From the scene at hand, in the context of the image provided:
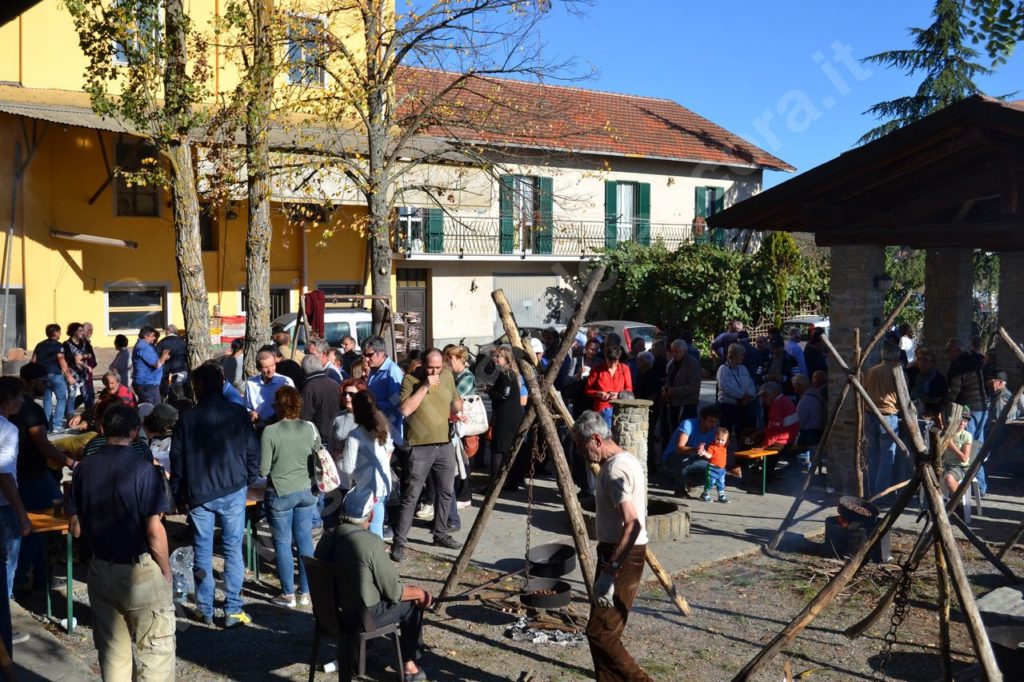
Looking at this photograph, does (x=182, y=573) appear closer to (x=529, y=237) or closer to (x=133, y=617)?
(x=133, y=617)

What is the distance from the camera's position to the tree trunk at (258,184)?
12.9 metres

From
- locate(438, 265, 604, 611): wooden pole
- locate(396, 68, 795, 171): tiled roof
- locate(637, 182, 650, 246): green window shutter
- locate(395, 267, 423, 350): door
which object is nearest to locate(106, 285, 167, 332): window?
locate(396, 68, 795, 171): tiled roof

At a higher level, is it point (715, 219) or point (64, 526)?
point (715, 219)

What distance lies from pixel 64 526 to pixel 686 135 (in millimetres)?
32993

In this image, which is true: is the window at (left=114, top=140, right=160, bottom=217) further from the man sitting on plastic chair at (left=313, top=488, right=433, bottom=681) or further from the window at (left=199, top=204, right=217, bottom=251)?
the man sitting on plastic chair at (left=313, top=488, right=433, bottom=681)

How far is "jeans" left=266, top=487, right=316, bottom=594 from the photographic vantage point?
764 centimetres

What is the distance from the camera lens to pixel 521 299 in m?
34.4

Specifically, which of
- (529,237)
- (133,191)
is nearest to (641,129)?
(529,237)

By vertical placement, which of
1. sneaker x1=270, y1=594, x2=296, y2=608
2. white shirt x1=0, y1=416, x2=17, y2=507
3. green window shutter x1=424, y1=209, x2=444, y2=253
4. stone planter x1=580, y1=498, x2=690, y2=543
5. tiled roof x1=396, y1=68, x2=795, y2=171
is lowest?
sneaker x1=270, y1=594, x2=296, y2=608

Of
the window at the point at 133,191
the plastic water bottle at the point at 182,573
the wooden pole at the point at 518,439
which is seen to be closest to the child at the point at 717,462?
the wooden pole at the point at 518,439

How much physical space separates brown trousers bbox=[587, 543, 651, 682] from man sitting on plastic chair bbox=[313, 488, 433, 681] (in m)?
1.14

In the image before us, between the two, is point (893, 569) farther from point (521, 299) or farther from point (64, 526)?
point (521, 299)

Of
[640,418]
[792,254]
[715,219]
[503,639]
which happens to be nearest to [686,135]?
[792,254]

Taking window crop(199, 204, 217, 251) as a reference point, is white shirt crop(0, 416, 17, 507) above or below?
below
